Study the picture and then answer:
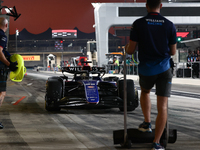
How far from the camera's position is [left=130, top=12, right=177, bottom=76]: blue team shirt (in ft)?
12.3

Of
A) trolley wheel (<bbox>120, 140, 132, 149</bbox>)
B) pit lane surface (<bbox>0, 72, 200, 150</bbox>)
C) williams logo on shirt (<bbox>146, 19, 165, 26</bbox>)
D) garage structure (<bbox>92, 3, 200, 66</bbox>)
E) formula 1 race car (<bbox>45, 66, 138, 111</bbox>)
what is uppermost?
garage structure (<bbox>92, 3, 200, 66</bbox>)

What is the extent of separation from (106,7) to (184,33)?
51.1 feet

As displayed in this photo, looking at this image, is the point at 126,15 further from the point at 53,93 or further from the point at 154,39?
the point at 154,39

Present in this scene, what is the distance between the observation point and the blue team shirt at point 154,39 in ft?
12.3

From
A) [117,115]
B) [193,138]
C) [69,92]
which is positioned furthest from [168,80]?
[69,92]

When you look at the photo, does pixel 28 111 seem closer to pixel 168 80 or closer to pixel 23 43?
pixel 168 80

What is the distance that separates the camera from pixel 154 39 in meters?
3.78

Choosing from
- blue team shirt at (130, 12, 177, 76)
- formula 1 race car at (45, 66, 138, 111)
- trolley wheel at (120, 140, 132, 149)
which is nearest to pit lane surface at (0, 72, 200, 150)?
trolley wheel at (120, 140, 132, 149)

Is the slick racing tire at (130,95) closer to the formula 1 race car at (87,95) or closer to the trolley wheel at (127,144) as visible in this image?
the formula 1 race car at (87,95)

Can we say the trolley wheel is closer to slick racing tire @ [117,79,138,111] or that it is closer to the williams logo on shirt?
the williams logo on shirt

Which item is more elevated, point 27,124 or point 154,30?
point 154,30

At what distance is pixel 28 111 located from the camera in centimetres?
764

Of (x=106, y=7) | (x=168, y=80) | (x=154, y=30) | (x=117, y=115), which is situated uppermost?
(x=106, y=7)

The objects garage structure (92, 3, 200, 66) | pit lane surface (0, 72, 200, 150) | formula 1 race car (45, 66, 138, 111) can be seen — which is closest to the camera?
pit lane surface (0, 72, 200, 150)
